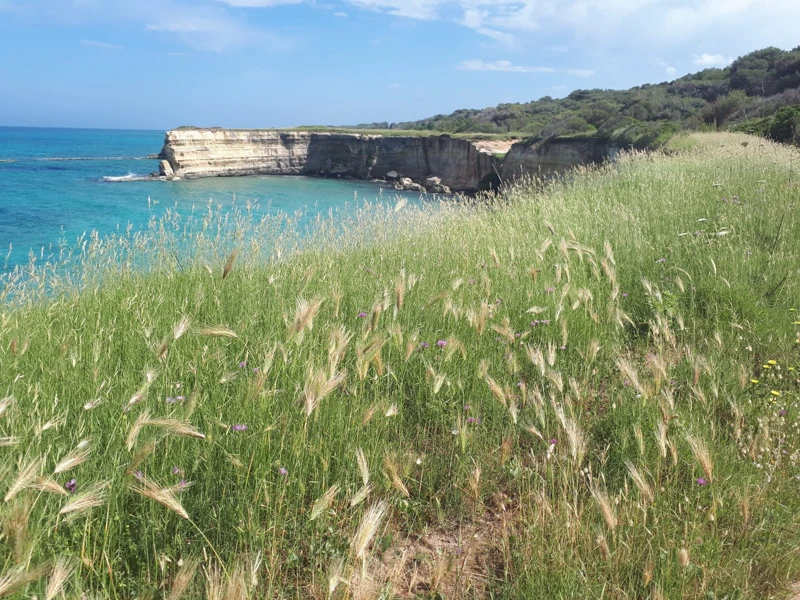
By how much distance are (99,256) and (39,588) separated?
4.44m

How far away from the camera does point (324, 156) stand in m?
68.1

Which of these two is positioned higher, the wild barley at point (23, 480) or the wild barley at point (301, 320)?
the wild barley at point (301, 320)

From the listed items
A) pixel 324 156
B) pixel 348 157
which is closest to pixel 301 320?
pixel 348 157

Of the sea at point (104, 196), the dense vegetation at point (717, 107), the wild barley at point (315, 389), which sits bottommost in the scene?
the sea at point (104, 196)

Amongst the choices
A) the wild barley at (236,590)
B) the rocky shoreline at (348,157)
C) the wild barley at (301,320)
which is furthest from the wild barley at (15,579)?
the rocky shoreline at (348,157)

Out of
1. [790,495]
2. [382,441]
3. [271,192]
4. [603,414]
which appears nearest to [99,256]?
[382,441]

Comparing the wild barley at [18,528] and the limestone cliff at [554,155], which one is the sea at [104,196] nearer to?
the limestone cliff at [554,155]

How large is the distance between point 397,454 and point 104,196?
4492 cm

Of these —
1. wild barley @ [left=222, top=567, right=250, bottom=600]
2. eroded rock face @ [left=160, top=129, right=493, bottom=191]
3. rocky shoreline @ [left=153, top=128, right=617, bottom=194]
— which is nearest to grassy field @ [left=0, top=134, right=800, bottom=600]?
wild barley @ [left=222, top=567, right=250, bottom=600]

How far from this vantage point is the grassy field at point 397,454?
5.35ft

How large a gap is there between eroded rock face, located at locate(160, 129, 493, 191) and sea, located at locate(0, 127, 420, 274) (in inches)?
96.8

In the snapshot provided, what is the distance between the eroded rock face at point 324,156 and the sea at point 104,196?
246 cm

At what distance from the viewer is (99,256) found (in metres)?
5.18

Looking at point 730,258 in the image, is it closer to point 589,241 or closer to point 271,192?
Answer: point 589,241
